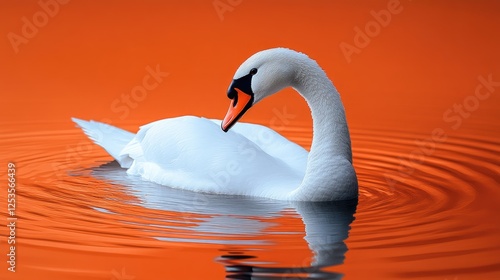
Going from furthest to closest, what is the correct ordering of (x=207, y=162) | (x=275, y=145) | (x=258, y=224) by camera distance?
(x=275, y=145)
(x=207, y=162)
(x=258, y=224)

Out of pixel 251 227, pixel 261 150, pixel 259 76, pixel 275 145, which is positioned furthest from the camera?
pixel 275 145

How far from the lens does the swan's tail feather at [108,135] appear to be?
431 inches

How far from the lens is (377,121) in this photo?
41.3ft

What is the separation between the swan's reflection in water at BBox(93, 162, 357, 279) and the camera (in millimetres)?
6922

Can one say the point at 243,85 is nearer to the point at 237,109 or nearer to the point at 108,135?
the point at 237,109

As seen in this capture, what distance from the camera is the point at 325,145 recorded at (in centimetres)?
896

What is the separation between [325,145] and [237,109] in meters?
0.72

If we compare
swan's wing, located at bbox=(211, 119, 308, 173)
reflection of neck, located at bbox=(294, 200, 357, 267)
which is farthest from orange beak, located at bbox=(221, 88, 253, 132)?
swan's wing, located at bbox=(211, 119, 308, 173)

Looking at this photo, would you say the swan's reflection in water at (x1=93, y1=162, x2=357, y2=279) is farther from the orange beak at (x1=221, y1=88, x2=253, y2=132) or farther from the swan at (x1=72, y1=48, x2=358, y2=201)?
the orange beak at (x1=221, y1=88, x2=253, y2=132)

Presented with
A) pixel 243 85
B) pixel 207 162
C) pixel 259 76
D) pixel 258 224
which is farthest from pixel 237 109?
pixel 258 224

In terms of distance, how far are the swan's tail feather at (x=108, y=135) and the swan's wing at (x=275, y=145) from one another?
107 centimetres

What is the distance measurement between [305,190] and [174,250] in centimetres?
189
